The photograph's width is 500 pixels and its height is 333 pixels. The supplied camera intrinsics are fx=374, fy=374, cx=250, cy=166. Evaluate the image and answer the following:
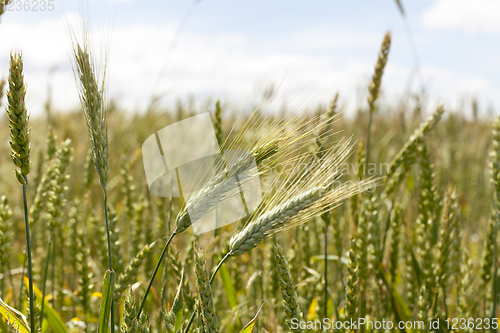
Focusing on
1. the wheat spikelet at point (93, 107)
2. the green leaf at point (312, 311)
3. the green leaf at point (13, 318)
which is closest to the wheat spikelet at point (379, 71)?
the green leaf at point (312, 311)

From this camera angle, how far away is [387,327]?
1587 millimetres

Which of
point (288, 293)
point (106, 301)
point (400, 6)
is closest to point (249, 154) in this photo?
point (288, 293)

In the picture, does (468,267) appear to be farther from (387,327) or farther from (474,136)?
(474,136)

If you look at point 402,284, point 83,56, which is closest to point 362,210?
point 83,56

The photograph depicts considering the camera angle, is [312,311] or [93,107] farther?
[312,311]

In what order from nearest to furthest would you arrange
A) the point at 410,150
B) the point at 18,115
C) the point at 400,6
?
the point at 18,115, the point at 400,6, the point at 410,150

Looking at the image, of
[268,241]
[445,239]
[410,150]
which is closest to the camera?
[445,239]

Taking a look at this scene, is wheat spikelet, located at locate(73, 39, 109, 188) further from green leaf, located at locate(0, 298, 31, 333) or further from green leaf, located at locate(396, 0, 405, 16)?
green leaf, located at locate(396, 0, 405, 16)

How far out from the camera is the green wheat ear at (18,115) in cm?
78

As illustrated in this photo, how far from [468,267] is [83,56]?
60.0 inches

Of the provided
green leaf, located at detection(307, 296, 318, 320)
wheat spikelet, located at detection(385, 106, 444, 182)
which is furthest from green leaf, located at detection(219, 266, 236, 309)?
wheat spikelet, located at detection(385, 106, 444, 182)

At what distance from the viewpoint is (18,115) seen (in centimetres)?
80

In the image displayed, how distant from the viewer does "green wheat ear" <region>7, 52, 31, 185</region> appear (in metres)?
0.78

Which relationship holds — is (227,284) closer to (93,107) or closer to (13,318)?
(13,318)
